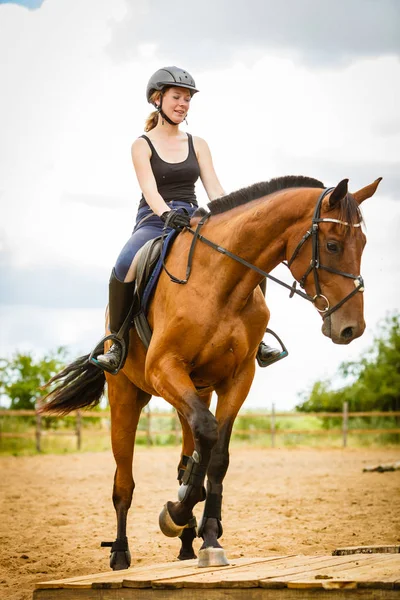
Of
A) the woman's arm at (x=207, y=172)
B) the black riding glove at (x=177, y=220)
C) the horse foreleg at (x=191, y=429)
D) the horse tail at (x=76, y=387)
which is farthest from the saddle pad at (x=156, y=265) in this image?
the horse tail at (x=76, y=387)

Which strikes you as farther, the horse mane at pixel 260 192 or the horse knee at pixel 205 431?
the horse mane at pixel 260 192

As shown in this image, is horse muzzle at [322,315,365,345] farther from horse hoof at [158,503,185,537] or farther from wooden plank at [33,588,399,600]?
horse hoof at [158,503,185,537]

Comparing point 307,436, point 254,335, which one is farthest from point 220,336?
point 307,436

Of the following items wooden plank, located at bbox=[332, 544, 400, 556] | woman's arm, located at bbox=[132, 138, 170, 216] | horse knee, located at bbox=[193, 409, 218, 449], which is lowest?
wooden plank, located at bbox=[332, 544, 400, 556]

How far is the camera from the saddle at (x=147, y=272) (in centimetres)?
549

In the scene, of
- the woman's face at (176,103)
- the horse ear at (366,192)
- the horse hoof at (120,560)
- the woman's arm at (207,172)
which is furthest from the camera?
the horse hoof at (120,560)

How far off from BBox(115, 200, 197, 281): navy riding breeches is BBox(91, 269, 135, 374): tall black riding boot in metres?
0.08

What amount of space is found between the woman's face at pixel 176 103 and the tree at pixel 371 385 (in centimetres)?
2857

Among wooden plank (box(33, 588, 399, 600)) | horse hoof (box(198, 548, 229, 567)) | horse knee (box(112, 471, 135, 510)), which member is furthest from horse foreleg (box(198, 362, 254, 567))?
horse knee (box(112, 471, 135, 510))

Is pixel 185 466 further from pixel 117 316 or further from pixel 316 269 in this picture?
pixel 316 269

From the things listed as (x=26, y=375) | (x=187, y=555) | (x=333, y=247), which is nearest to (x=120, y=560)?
(x=187, y=555)

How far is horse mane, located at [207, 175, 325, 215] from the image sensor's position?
5055 mm

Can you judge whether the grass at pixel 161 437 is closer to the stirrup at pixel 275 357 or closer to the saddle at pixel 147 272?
the stirrup at pixel 275 357

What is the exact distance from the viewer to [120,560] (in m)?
6.33
